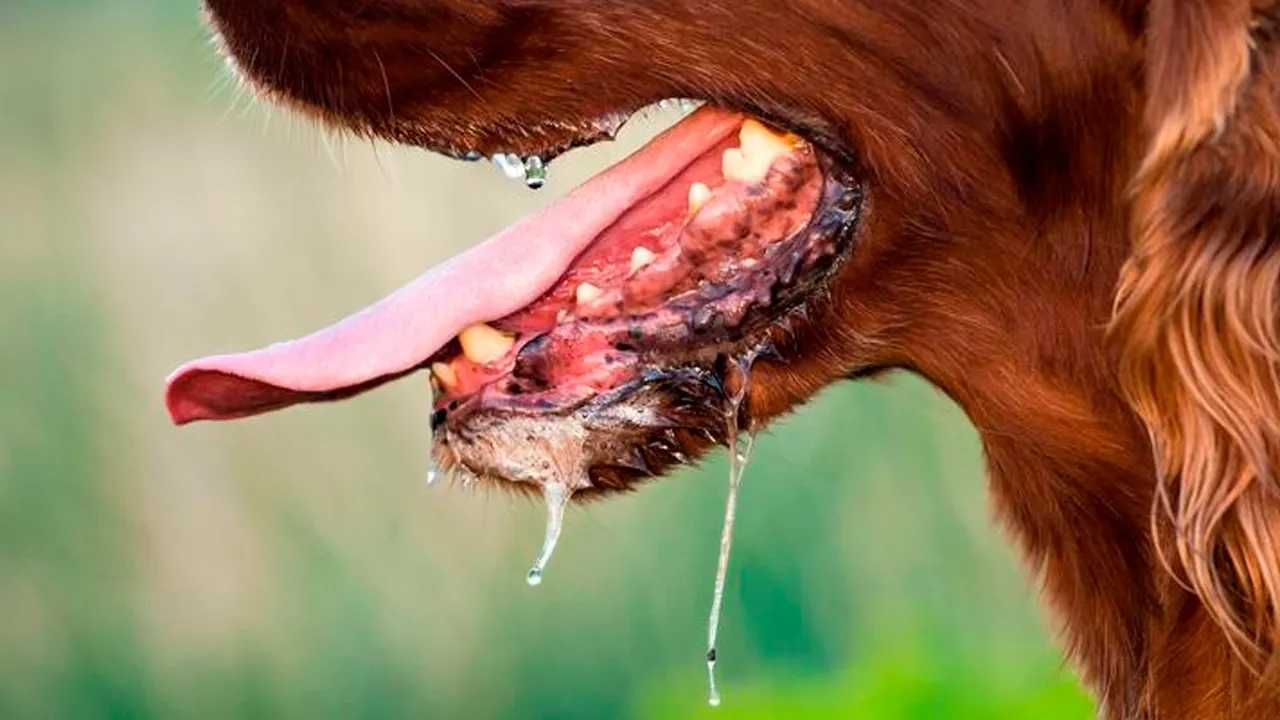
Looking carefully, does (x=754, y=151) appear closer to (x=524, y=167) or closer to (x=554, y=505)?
(x=524, y=167)

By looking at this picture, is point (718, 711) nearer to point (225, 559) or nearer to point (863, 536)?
point (863, 536)

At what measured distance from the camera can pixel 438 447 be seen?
5.73 ft

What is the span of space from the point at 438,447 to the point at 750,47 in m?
0.48

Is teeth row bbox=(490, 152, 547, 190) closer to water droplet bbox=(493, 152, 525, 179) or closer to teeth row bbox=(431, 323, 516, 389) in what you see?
water droplet bbox=(493, 152, 525, 179)

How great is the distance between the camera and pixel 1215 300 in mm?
1502

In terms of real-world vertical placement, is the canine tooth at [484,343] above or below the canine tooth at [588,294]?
below

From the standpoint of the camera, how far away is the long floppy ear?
147cm

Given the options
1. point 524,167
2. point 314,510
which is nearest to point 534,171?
point 524,167

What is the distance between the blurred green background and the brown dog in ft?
4.61

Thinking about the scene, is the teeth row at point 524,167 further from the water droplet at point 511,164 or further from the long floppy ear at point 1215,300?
the long floppy ear at point 1215,300

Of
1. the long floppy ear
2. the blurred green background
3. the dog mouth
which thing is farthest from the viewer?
the blurred green background

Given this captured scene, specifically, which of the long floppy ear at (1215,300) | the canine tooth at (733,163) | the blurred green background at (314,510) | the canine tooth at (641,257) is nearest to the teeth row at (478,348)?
the canine tooth at (641,257)

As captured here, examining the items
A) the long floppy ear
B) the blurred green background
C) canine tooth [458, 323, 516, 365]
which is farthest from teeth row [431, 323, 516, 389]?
the blurred green background

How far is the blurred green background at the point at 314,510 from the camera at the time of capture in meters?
3.26
